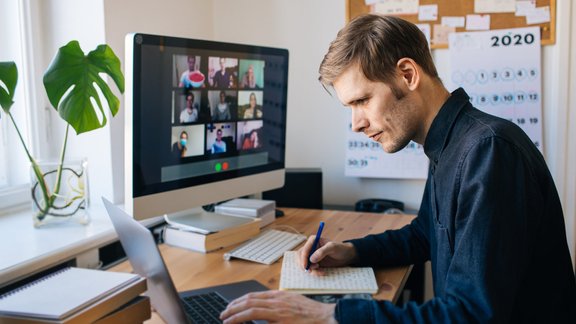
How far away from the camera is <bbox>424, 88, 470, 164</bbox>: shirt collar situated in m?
1.08

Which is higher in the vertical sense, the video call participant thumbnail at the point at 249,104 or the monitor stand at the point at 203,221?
the video call participant thumbnail at the point at 249,104

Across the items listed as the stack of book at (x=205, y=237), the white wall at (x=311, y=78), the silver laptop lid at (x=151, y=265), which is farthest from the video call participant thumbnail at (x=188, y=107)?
the white wall at (x=311, y=78)

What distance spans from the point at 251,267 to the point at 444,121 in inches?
24.3

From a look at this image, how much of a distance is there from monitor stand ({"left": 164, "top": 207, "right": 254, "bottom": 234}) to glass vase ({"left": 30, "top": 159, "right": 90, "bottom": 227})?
251mm

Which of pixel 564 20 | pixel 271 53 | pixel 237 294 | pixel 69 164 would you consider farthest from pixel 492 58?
pixel 69 164

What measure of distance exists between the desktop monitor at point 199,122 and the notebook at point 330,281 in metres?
0.37

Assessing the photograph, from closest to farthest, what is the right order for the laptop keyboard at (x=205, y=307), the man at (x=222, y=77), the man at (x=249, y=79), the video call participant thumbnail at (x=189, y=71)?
the laptop keyboard at (x=205, y=307)
the video call participant thumbnail at (x=189, y=71)
the man at (x=222, y=77)
the man at (x=249, y=79)

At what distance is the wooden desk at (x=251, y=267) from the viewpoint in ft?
4.14

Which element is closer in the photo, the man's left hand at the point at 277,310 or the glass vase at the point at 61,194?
the man's left hand at the point at 277,310

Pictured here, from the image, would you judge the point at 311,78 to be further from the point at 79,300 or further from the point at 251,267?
the point at 79,300

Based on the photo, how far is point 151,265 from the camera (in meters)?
0.99

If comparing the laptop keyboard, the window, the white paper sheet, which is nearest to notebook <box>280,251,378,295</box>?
the laptop keyboard

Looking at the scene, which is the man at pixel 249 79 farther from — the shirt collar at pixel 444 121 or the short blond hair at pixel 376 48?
the shirt collar at pixel 444 121

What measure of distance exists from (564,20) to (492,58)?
0.27m
